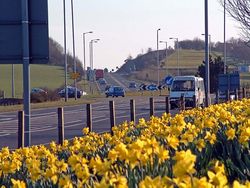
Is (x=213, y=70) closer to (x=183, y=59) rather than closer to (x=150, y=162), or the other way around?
(x=150, y=162)

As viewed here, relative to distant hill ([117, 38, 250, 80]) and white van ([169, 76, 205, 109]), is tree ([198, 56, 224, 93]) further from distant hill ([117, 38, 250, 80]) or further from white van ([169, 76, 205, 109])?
distant hill ([117, 38, 250, 80])

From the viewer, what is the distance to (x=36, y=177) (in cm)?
591

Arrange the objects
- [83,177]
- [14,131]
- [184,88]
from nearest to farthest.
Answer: [83,177], [14,131], [184,88]

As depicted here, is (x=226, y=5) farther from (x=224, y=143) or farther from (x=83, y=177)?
(x=83, y=177)

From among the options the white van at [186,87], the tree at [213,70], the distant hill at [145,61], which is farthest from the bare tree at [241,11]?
the distant hill at [145,61]

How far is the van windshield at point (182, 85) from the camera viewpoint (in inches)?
1702

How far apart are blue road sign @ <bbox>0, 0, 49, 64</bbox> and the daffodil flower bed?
5.03 ft

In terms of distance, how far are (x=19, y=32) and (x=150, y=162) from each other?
5.21 m

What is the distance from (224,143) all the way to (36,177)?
2778 millimetres

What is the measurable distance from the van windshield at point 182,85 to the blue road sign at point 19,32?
1279 inches

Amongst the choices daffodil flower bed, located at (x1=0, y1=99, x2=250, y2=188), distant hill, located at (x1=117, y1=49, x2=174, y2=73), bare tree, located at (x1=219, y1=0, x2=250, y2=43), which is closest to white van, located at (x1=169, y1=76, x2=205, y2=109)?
bare tree, located at (x1=219, y1=0, x2=250, y2=43)

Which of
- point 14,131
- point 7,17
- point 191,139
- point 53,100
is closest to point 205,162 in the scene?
point 191,139

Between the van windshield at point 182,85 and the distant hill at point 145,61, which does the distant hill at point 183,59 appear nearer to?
the distant hill at point 145,61

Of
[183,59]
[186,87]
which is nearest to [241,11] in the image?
[186,87]
